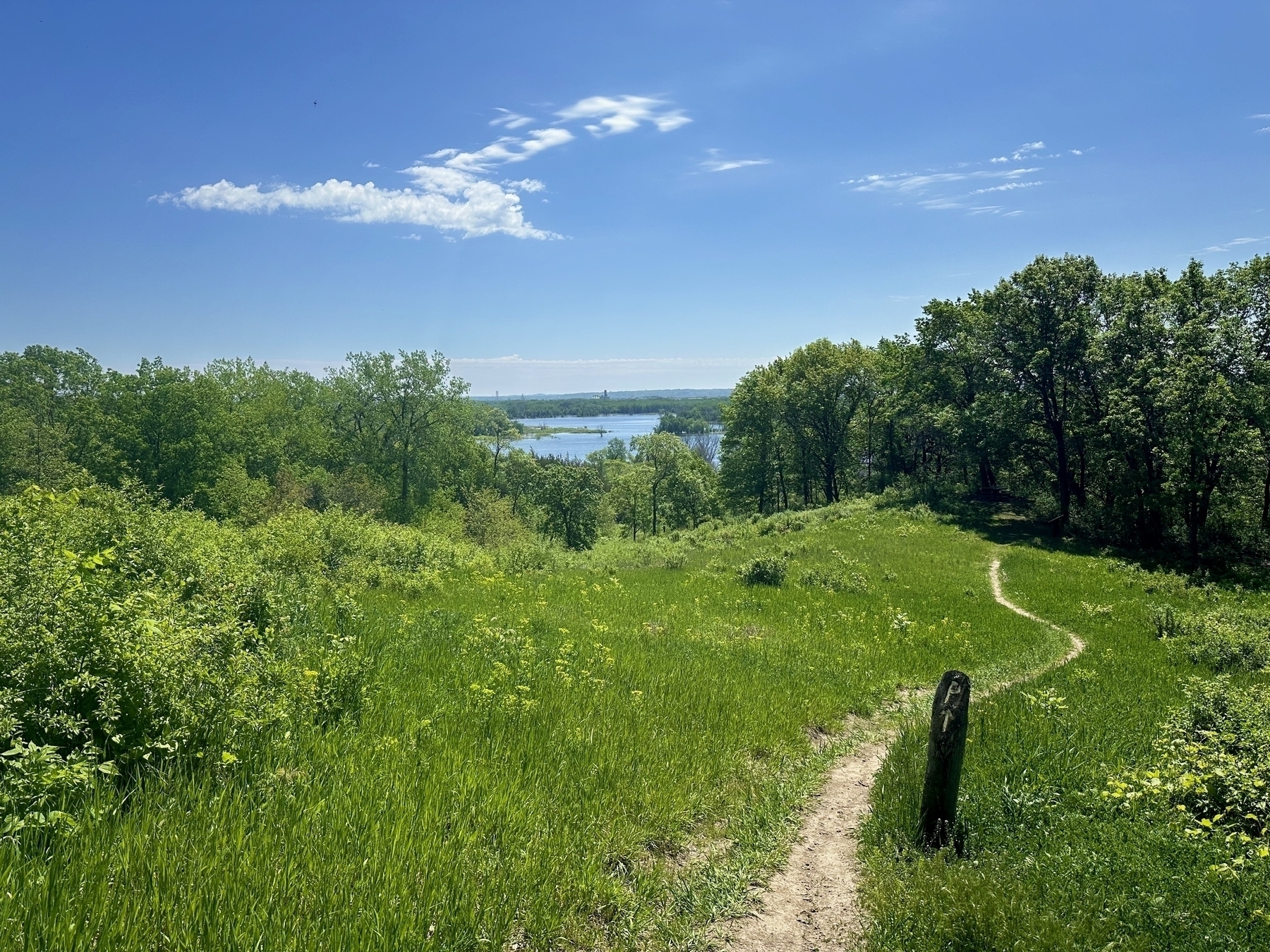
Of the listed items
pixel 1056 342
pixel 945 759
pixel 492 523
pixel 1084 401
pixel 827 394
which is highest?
pixel 1056 342

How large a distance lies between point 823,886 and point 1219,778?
3.99 meters

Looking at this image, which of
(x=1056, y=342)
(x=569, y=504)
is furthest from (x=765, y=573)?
(x=569, y=504)

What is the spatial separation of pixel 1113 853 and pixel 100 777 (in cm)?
820

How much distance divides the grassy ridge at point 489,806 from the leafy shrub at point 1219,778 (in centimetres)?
339

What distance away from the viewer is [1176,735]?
7.24 meters

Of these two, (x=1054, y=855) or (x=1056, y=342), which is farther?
(x=1056, y=342)

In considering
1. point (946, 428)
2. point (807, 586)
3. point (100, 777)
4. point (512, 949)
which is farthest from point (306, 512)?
point (946, 428)

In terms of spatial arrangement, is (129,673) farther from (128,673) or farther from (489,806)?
(489,806)

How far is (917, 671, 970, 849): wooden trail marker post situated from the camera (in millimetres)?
5926

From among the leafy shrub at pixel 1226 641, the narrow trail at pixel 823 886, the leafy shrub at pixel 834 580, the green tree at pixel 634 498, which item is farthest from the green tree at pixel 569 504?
the narrow trail at pixel 823 886

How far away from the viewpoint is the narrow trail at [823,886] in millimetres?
4914

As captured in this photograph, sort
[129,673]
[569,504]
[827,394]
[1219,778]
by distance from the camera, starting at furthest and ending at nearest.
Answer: [569,504] < [827,394] < [1219,778] < [129,673]

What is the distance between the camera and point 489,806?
5477mm

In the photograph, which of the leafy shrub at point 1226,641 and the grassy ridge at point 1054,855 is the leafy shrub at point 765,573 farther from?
the grassy ridge at point 1054,855
